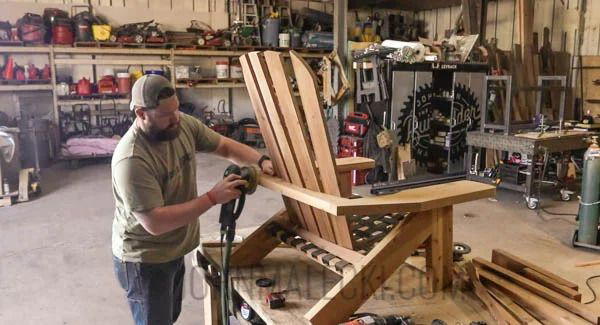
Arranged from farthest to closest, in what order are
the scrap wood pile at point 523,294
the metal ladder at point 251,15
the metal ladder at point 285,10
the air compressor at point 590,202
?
the metal ladder at point 285,10 → the metal ladder at point 251,15 → the air compressor at point 590,202 → the scrap wood pile at point 523,294

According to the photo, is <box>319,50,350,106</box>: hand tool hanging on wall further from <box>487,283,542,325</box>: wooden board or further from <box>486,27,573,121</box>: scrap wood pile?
<box>487,283,542,325</box>: wooden board

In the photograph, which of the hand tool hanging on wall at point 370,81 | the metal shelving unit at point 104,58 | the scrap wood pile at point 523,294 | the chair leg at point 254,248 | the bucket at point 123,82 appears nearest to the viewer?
the scrap wood pile at point 523,294

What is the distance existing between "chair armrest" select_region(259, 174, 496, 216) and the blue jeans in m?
0.53

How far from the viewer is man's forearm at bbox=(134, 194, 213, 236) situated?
63.5 inches

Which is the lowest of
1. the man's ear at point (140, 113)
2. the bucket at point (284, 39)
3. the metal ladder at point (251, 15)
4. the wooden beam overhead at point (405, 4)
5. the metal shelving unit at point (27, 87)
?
the man's ear at point (140, 113)

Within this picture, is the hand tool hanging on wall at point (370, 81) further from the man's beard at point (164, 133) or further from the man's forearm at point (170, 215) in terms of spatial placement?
the man's forearm at point (170, 215)

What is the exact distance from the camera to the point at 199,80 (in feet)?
26.6

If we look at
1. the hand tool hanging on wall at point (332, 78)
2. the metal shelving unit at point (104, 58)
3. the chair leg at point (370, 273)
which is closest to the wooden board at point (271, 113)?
the chair leg at point (370, 273)

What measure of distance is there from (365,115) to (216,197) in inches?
179

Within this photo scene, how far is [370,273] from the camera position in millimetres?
1481

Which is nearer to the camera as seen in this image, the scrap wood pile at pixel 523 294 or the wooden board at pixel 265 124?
the scrap wood pile at pixel 523 294

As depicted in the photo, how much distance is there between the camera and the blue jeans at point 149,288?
70.6 inches

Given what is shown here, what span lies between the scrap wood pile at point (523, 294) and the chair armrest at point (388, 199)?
305 millimetres

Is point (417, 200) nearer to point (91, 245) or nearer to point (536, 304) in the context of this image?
point (536, 304)
